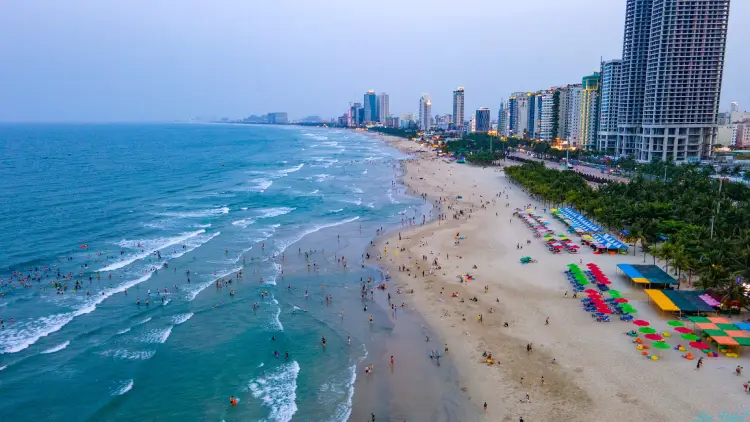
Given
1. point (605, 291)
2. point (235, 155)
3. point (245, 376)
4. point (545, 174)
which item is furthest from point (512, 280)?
point (235, 155)

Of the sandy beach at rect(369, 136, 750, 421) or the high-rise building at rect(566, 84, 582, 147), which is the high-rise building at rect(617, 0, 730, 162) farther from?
the sandy beach at rect(369, 136, 750, 421)

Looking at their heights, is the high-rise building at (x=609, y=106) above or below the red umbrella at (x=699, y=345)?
above

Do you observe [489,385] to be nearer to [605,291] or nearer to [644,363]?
[644,363]

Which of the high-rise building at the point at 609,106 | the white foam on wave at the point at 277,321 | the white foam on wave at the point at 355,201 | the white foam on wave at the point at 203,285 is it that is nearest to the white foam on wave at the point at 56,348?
the white foam on wave at the point at 203,285

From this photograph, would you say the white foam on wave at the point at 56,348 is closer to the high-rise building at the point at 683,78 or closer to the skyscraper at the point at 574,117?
the high-rise building at the point at 683,78

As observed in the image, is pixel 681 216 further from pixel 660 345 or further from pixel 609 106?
pixel 609 106
